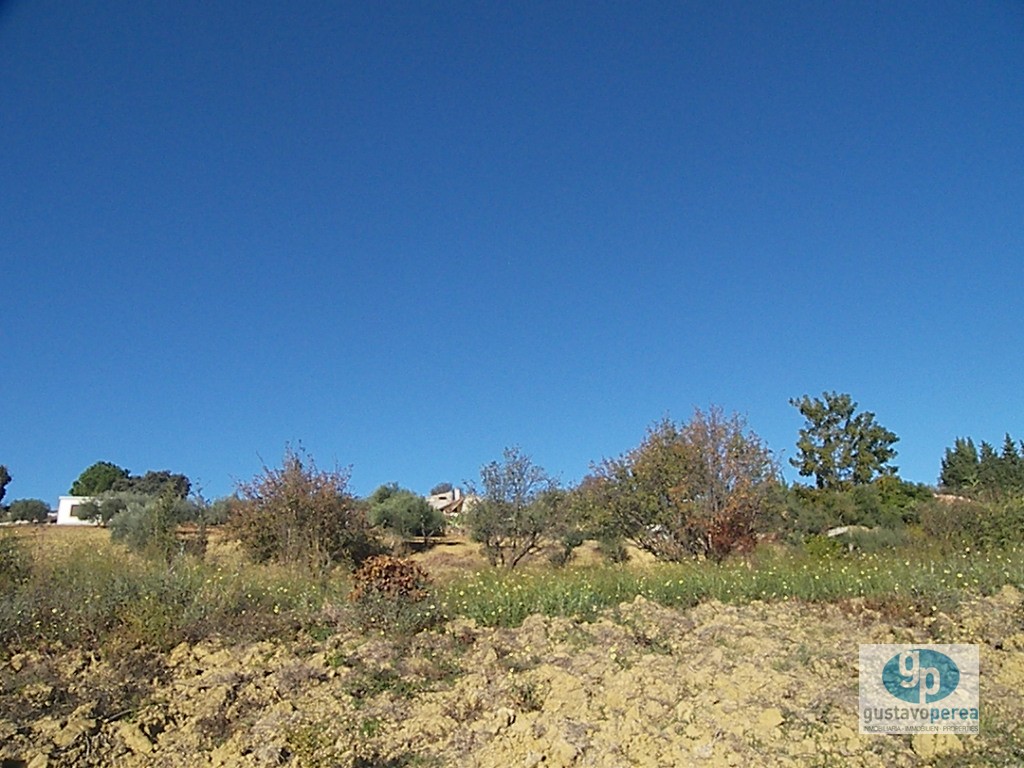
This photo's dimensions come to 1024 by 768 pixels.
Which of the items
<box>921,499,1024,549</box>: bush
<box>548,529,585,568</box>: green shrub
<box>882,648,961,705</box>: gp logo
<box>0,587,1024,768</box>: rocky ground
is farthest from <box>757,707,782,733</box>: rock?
<box>548,529,585,568</box>: green shrub

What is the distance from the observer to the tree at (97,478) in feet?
170

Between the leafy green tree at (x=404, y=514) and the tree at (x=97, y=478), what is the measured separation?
33.1m

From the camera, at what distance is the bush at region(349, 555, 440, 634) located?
6.92 m

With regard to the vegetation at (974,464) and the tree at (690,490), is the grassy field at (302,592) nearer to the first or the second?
the tree at (690,490)

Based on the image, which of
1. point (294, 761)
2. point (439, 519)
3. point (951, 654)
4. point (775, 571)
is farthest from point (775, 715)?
point (439, 519)

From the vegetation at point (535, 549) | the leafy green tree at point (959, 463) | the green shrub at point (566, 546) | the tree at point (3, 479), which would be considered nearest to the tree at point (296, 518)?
the vegetation at point (535, 549)

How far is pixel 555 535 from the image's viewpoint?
1942cm

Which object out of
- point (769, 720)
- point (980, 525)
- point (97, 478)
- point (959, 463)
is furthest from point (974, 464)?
point (97, 478)

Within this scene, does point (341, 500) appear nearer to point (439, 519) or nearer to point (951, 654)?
point (439, 519)

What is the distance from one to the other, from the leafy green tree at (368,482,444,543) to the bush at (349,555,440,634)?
1623 cm

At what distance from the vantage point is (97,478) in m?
52.8

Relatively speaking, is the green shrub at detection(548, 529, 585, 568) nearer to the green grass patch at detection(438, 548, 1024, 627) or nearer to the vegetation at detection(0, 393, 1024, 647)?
the vegetation at detection(0, 393, 1024, 647)

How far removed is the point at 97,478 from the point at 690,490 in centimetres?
5035

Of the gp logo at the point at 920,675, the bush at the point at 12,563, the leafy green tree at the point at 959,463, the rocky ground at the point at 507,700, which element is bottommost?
the rocky ground at the point at 507,700
